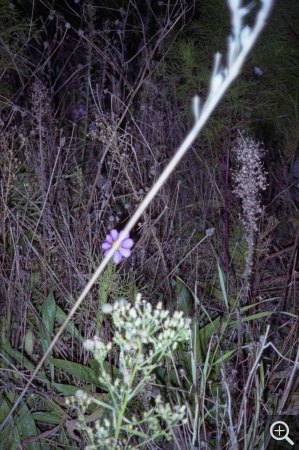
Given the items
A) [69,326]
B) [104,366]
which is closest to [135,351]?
[104,366]

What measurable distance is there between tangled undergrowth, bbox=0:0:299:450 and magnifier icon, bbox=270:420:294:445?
0.11 feet

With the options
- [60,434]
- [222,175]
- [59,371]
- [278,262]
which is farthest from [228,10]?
[60,434]

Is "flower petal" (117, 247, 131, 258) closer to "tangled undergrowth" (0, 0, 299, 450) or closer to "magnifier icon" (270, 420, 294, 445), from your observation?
"tangled undergrowth" (0, 0, 299, 450)

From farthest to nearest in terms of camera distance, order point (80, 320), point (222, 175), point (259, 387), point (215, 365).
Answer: point (222, 175), point (80, 320), point (215, 365), point (259, 387)

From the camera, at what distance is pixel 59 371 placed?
133cm

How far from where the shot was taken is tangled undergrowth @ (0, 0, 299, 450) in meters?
1.09

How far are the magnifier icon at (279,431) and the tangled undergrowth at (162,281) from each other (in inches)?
1.3

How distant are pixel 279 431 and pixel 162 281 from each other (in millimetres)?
478

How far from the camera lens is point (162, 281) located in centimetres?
143

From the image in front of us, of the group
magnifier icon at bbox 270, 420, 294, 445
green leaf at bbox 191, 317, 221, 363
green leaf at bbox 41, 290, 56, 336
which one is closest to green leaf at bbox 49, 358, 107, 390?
green leaf at bbox 41, 290, 56, 336

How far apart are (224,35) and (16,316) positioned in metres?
1.12

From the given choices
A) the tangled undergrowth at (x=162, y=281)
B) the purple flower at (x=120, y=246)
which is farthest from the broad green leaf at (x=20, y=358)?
the purple flower at (x=120, y=246)

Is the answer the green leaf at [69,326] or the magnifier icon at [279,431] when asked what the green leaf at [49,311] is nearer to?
the green leaf at [69,326]

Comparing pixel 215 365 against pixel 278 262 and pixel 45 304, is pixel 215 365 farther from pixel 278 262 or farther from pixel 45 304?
pixel 278 262
